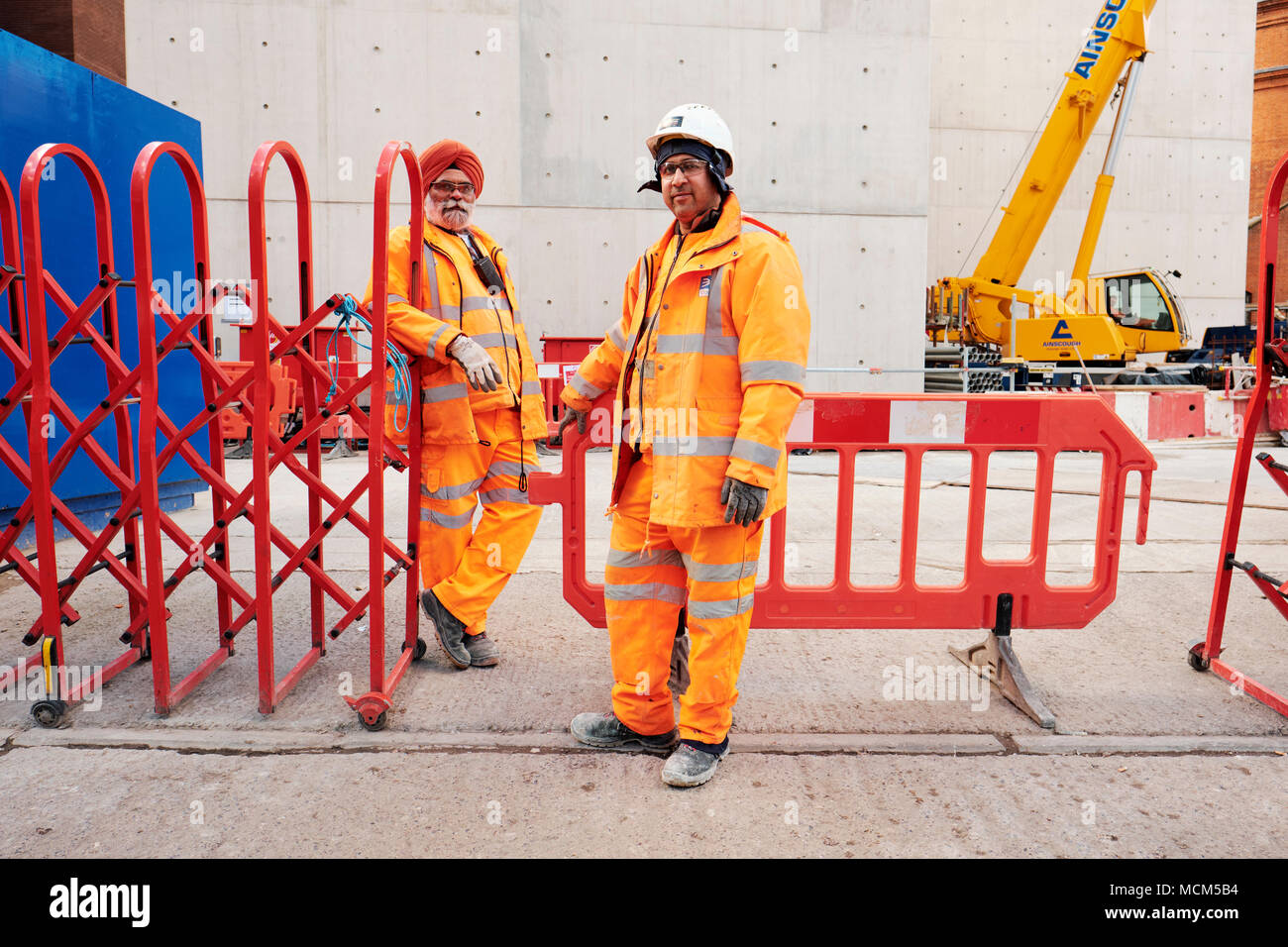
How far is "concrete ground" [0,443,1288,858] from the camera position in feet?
7.94

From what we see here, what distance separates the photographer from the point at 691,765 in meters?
2.73

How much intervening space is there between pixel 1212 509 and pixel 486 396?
6507 mm

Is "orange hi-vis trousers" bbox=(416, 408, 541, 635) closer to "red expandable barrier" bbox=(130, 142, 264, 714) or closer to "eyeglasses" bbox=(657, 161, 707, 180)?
"red expandable barrier" bbox=(130, 142, 264, 714)

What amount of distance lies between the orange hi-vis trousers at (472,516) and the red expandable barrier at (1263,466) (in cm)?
290

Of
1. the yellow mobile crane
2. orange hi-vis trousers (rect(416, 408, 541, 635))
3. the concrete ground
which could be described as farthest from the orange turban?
the yellow mobile crane

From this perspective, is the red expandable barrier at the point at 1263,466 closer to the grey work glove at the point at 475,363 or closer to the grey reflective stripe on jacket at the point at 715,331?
the grey reflective stripe on jacket at the point at 715,331

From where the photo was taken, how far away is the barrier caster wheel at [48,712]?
3.03m

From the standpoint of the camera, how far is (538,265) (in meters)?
13.5

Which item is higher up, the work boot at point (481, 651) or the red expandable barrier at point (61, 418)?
the red expandable barrier at point (61, 418)

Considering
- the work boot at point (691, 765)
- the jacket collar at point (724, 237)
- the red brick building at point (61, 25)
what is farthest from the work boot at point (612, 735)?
the red brick building at point (61, 25)

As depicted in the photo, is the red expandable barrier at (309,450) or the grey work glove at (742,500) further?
the red expandable barrier at (309,450)

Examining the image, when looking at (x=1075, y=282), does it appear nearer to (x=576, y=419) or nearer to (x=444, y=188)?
(x=444, y=188)

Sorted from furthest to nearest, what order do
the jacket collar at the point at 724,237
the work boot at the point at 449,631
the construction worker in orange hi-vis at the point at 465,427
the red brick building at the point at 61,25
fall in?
the red brick building at the point at 61,25 < the work boot at the point at 449,631 < the construction worker in orange hi-vis at the point at 465,427 < the jacket collar at the point at 724,237
